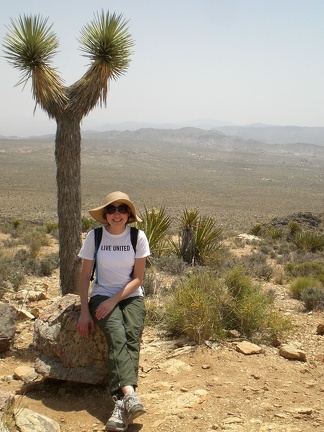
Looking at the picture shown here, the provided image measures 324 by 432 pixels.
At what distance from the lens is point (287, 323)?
17.4 ft

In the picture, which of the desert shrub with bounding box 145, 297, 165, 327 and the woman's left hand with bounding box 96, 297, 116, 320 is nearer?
the woman's left hand with bounding box 96, 297, 116, 320

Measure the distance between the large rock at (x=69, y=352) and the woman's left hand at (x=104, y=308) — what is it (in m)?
0.37

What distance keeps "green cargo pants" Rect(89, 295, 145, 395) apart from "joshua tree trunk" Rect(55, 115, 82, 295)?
1727mm

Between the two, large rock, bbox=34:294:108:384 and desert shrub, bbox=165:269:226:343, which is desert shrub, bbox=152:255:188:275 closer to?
desert shrub, bbox=165:269:226:343

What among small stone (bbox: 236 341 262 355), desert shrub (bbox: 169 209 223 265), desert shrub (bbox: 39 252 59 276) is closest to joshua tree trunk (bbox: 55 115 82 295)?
small stone (bbox: 236 341 262 355)

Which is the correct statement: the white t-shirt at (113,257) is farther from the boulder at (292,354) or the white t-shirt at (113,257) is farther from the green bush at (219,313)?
the boulder at (292,354)

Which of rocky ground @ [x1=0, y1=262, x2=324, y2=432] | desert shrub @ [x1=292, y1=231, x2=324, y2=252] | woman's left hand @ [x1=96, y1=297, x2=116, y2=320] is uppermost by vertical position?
woman's left hand @ [x1=96, y1=297, x2=116, y2=320]

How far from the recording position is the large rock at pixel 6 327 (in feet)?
17.1

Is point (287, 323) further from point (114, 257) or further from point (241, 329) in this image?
point (114, 257)

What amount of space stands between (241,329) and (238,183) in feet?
203

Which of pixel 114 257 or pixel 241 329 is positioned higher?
pixel 114 257

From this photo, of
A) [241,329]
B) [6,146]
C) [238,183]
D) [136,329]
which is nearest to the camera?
[136,329]

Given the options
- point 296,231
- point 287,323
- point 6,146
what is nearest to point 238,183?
point 296,231

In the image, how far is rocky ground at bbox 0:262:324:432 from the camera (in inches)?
137
